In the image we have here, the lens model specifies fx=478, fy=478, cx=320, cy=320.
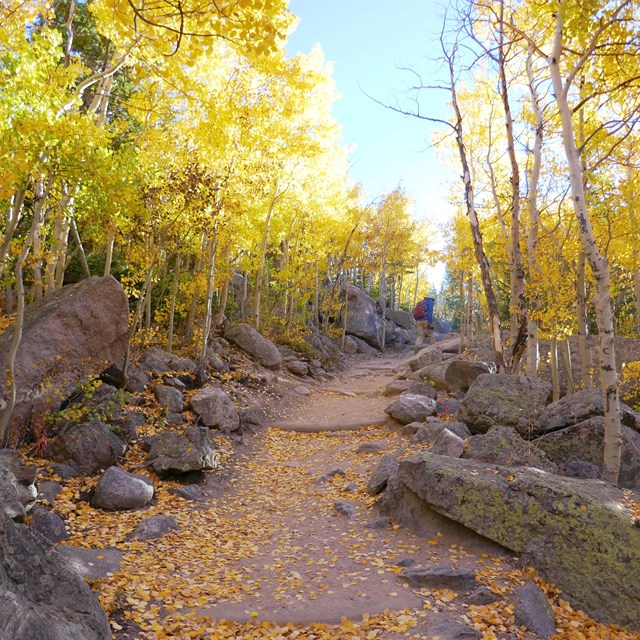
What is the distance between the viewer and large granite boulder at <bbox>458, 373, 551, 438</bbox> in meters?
8.48

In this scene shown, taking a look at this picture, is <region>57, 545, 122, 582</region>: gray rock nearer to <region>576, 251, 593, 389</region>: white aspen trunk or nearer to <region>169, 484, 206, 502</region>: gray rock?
<region>169, 484, 206, 502</region>: gray rock

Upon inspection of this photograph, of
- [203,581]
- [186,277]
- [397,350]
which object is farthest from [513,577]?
[397,350]

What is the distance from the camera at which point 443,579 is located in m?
4.61

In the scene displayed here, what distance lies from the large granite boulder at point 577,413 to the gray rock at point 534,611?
427cm

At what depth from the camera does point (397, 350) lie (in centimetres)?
3136

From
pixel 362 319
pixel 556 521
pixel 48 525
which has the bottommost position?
pixel 48 525

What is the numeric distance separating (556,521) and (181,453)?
5.27 meters

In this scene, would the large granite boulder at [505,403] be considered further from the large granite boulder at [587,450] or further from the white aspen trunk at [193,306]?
the white aspen trunk at [193,306]

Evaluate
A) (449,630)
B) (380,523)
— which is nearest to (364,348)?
(380,523)

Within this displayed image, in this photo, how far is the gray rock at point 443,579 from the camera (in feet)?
14.9

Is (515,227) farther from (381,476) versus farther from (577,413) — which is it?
(381,476)

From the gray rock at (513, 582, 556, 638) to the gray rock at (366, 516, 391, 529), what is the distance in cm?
186

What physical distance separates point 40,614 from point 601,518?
514 centimetres

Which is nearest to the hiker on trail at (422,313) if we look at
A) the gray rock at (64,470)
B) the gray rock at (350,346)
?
the gray rock at (350,346)
